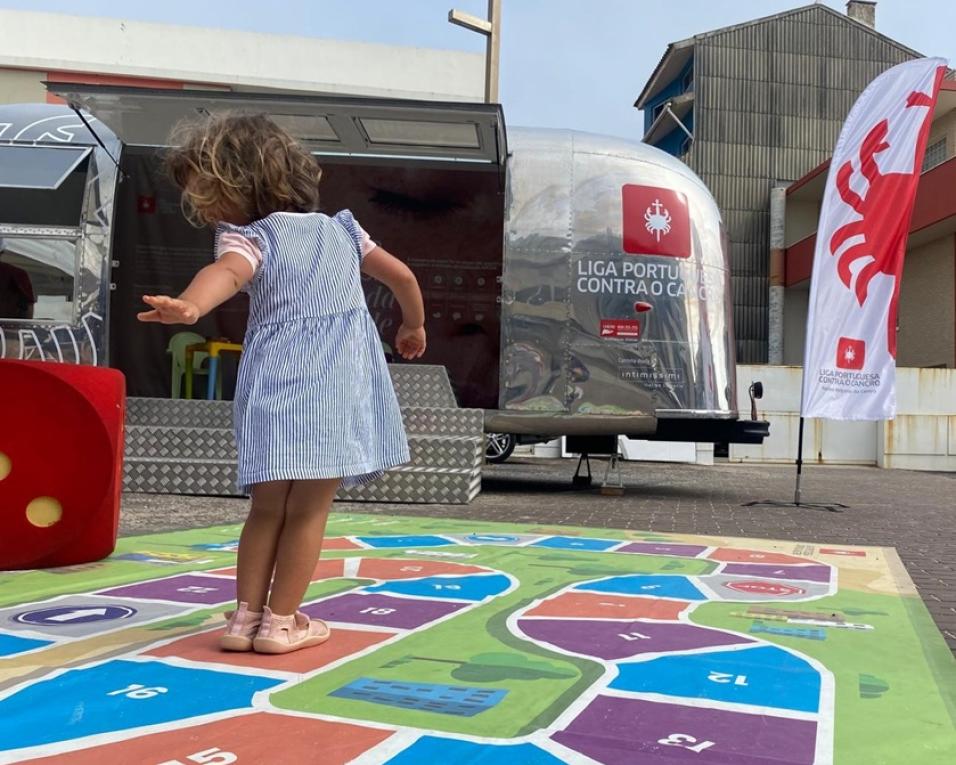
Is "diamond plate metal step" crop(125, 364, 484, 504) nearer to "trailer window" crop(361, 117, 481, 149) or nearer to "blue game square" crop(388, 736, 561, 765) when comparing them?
"trailer window" crop(361, 117, 481, 149)

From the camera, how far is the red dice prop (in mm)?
3854

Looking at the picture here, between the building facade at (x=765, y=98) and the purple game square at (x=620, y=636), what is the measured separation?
26.6 m

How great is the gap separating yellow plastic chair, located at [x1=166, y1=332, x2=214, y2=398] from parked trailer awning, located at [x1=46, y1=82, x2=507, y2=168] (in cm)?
206

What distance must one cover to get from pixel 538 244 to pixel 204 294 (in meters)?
6.24

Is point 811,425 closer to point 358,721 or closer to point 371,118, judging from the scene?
point 371,118

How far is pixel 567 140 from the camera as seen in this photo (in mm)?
A: 8547

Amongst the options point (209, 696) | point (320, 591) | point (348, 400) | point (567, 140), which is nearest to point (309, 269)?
point (348, 400)

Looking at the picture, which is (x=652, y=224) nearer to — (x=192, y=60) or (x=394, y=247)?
(x=394, y=247)

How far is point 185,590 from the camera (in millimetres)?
3529

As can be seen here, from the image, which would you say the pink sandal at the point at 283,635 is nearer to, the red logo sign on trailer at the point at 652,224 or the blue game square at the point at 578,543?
the blue game square at the point at 578,543

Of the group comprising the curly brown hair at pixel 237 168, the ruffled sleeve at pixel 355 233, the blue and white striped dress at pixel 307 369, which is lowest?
the blue and white striped dress at pixel 307 369

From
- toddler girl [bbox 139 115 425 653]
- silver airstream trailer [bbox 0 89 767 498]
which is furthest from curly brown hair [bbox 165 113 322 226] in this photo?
silver airstream trailer [bbox 0 89 767 498]

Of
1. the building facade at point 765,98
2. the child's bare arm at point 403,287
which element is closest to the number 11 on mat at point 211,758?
the child's bare arm at point 403,287

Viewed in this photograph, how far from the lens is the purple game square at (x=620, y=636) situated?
273 centimetres
